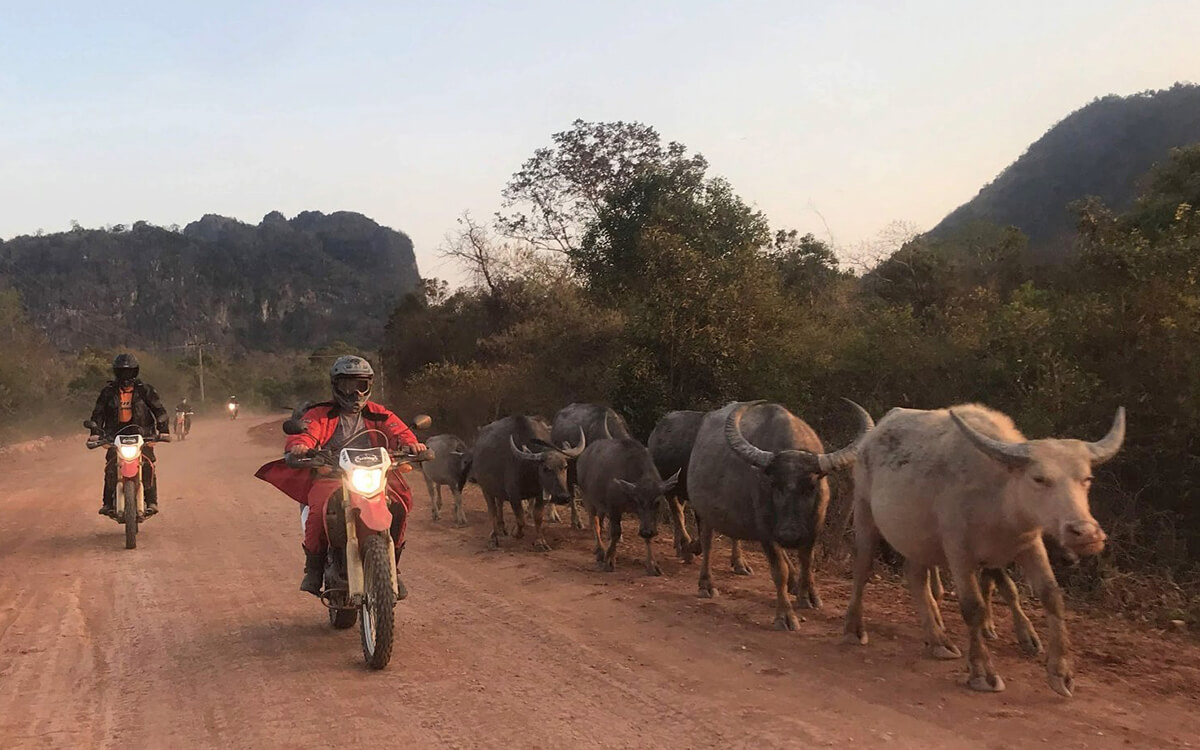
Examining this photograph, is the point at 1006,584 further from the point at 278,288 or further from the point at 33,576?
the point at 278,288

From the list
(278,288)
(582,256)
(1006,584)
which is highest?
(278,288)

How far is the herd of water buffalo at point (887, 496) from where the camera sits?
5.62 metres

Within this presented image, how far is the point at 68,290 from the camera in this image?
95.5 metres

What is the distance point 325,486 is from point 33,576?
5.53 m

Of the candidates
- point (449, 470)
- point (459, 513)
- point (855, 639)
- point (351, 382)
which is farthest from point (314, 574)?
point (449, 470)

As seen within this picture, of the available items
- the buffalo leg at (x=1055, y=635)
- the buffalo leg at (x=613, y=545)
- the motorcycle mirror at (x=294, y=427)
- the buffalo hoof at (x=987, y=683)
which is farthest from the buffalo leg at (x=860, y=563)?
the motorcycle mirror at (x=294, y=427)

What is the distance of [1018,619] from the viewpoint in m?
6.62

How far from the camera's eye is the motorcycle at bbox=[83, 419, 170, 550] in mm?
11422

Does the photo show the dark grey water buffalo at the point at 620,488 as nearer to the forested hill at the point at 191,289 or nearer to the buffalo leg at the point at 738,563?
the buffalo leg at the point at 738,563

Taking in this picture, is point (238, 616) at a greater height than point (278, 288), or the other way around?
point (278, 288)

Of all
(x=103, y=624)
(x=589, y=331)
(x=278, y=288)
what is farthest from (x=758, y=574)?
(x=278, y=288)

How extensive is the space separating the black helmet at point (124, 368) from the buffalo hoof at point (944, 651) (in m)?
10.6

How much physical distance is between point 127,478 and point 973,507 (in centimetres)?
A: 1038

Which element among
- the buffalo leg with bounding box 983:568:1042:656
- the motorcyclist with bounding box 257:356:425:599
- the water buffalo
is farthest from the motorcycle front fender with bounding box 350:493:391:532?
the water buffalo
